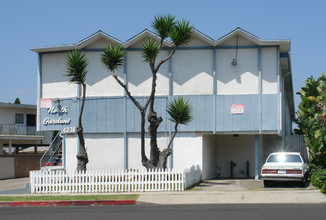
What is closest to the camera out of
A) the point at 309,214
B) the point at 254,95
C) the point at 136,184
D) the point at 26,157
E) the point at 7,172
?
the point at 309,214

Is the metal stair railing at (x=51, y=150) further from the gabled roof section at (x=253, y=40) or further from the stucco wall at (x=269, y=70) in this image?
the stucco wall at (x=269, y=70)

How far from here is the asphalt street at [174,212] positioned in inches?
477

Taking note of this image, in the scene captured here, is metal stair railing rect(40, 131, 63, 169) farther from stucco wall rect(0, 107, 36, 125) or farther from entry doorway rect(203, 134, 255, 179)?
stucco wall rect(0, 107, 36, 125)

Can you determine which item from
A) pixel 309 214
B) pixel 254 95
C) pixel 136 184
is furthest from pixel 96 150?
pixel 309 214

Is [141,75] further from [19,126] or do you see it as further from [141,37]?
[19,126]

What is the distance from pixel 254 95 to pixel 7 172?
18681mm

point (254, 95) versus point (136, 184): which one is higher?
point (254, 95)

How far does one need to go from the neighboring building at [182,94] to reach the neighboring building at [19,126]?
50.4 ft

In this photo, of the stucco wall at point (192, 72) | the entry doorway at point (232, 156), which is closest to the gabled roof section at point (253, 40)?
the stucco wall at point (192, 72)

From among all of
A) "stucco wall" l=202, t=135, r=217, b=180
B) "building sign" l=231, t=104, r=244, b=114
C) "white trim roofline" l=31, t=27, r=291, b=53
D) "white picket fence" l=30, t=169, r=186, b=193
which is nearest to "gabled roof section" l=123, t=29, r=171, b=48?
"white trim roofline" l=31, t=27, r=291, b=53

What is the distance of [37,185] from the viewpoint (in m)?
19.3

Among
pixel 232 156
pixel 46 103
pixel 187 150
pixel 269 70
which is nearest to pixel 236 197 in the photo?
pixel 187 150

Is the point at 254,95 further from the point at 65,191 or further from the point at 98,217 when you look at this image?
the point at 98,217

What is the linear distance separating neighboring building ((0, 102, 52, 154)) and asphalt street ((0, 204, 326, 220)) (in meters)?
26.4
